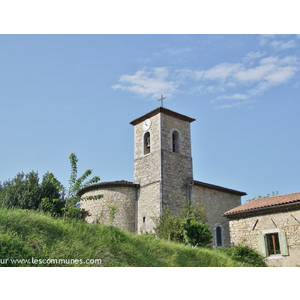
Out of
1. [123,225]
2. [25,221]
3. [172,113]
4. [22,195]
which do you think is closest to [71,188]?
[25,221]

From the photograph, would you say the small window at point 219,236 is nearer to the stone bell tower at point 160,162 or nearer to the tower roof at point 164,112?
the stone bell tower at point 160,162

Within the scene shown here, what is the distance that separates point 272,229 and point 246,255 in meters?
1.72

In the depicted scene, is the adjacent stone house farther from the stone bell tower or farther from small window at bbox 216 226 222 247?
the stone bell tower

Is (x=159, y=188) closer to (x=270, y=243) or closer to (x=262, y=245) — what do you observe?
(x=262, y=245)

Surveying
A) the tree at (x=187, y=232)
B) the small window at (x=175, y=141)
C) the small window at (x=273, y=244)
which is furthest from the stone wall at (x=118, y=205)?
the small window at (x=273, y=244)

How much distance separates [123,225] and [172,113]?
8146mm

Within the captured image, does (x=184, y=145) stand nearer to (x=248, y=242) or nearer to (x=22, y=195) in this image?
(x=248, y=242)

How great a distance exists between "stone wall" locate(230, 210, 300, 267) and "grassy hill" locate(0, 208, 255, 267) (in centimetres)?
384

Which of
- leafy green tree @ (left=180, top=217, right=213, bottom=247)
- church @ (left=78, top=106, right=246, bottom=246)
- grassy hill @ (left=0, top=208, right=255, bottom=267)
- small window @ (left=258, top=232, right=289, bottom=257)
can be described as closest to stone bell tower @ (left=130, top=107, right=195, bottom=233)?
church @ (left=78, top=106, right=246, bottom=246)

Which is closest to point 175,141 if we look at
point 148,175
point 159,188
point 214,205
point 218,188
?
point 148,175

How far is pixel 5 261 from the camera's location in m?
8.46

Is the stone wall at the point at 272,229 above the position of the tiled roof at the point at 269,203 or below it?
below

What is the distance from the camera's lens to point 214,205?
23.6m

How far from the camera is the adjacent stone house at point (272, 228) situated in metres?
15.8
